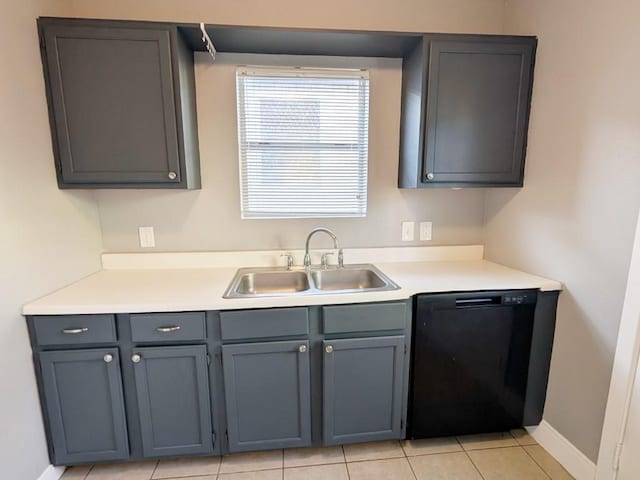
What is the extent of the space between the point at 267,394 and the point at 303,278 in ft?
2.24

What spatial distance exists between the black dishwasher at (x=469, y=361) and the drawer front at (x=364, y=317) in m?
0.11

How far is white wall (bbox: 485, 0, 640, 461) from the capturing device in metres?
1.36

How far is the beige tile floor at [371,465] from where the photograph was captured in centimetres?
163

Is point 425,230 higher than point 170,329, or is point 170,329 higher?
point 425,230

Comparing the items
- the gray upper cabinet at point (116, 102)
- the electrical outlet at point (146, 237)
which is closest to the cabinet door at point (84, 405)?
the electrical outlet at point (146, 237)

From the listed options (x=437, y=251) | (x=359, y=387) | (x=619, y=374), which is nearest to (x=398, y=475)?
(x=359, y=387)

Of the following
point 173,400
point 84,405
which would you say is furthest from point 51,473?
point 173,400

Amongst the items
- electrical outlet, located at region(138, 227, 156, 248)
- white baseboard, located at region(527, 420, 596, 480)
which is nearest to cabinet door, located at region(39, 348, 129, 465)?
electrical outlet, located at region(138, 227, 156, 248)

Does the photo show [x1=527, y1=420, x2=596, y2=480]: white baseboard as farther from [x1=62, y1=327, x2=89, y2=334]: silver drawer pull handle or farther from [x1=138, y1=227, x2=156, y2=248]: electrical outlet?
[x1=138, y1=227, x2=156, y2=248]: electrical outlet

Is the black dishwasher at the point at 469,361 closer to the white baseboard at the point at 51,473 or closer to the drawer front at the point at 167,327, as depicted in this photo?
the drawer front at the point at 167,327

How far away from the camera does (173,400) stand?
1563mm

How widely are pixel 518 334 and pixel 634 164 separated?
36.2 inches

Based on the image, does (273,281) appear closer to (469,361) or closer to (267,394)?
(267,394)

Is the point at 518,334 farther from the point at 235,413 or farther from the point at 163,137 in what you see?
the point at 163,137
